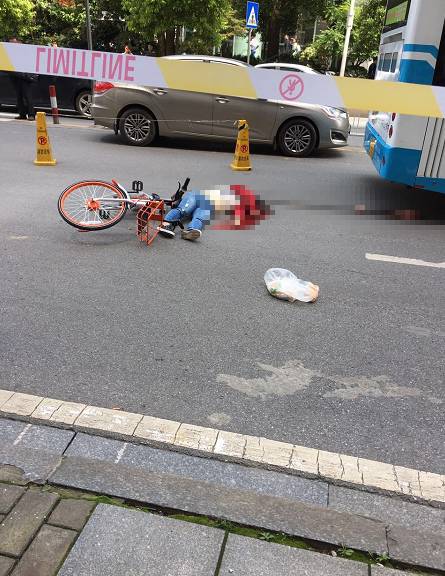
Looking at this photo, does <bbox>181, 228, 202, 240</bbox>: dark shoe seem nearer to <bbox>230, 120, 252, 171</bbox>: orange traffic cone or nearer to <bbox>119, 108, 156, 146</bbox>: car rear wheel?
<bbox>230, 120, 252, 171</bbox>: orange traffic cone

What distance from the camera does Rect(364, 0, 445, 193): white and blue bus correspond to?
18.4ft

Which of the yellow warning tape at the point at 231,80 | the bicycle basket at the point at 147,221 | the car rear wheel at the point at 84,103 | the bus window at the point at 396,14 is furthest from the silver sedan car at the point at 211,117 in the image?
the yellow warning tape at the point at 231,80

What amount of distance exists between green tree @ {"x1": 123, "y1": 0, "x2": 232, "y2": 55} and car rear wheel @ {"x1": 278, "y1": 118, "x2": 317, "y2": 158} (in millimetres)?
8919

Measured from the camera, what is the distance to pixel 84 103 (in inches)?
566

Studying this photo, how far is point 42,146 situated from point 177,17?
11681 mm

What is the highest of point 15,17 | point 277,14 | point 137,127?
point 277,14

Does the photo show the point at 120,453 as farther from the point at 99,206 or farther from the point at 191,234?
the point at 99,206

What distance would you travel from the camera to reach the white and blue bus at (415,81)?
5.60 meters

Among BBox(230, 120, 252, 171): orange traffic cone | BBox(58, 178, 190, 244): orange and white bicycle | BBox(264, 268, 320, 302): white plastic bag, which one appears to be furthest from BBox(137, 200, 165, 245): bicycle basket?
BBox(230, 120, 252, 171): orange traffic cone

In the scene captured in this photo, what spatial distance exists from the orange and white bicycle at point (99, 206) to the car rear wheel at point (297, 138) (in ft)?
18.7

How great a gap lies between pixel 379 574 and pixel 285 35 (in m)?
33.2

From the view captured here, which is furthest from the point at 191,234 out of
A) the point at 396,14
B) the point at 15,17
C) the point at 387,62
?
the point at 15,17

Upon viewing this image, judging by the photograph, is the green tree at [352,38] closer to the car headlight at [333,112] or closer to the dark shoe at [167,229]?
the car headlight at [333,112]

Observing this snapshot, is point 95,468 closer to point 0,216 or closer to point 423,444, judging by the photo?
point 423,444
